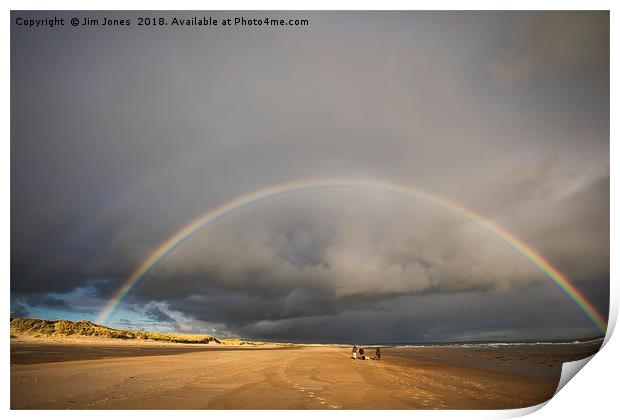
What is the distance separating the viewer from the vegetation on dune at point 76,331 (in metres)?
49.0

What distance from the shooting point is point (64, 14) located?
16.9 metres

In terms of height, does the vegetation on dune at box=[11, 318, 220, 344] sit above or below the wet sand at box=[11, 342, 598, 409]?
above

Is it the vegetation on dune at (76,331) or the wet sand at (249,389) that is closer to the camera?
the wet sand at (249,389)

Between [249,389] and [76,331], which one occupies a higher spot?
[76,331]

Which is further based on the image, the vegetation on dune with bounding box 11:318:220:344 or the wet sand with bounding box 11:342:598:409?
the vegetation on dune with bounding box 11:318:220:344

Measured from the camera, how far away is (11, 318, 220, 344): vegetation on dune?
4900 cm

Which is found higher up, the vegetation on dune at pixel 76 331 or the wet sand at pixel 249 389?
the vegetation on dune at pixel 76 331

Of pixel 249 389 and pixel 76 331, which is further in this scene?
pixel 76 331

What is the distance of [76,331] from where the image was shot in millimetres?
55906
